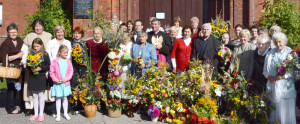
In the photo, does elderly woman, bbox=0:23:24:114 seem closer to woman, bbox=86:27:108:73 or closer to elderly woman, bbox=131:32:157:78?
woman, bbox=86:27:108:73

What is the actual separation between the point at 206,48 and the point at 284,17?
4.94 metres

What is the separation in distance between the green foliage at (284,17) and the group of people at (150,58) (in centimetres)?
352

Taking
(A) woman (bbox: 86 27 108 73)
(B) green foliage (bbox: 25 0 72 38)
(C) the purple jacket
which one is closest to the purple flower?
(A) woman (bbox: 86 27 108 73)

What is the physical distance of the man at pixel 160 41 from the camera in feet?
25.1

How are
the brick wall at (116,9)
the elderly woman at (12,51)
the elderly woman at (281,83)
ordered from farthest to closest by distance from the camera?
the brick wall at (116,9), the elderly woman at (12,51), the elderly woman at (281,83)

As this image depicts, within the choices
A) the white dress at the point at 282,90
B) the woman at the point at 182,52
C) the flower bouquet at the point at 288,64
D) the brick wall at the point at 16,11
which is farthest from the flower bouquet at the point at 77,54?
the brick wall at the point at 16,11

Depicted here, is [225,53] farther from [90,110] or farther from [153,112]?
[90,110]

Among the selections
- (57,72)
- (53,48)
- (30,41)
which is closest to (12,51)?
(30,41)

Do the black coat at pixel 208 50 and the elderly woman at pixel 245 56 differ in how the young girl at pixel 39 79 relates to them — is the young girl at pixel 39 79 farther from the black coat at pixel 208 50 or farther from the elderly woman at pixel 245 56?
the elderly woman at pixel 245 56

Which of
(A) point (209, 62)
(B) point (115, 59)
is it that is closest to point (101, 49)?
(B) point (115, 59)

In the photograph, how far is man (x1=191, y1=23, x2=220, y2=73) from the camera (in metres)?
7.05

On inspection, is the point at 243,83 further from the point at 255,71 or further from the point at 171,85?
the point at 171,85

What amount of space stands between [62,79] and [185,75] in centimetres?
238

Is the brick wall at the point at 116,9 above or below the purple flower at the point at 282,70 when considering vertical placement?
above
